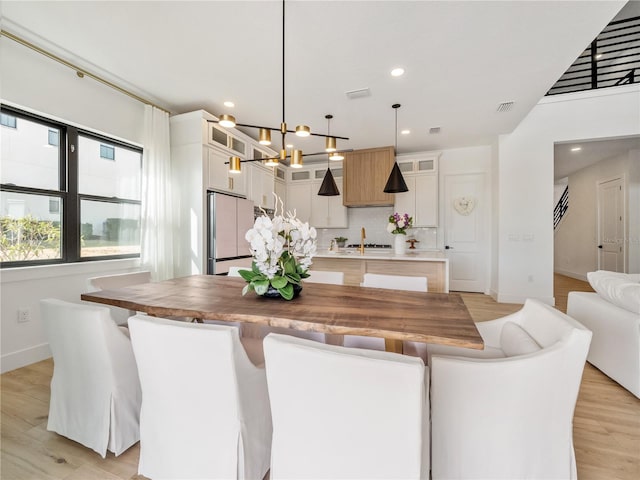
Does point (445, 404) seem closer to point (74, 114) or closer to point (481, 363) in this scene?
point (481, 363)

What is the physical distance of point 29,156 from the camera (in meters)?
2.38

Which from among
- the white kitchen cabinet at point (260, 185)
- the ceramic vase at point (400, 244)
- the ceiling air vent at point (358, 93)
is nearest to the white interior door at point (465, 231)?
the ceramic vase at point (400, 244)

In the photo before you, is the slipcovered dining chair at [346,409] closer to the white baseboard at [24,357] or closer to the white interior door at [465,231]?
the white baseboard at [24,357]

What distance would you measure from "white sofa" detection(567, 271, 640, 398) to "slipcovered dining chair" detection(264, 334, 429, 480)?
2.08m

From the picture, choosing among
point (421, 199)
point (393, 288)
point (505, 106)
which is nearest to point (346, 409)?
point (393, 288)

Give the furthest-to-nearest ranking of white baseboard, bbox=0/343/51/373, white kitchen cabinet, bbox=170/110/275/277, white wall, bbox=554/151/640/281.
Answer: white wall, bbox=554/151/640/281 < white kitchen cabinet, bbox=170/110/275/277 < white baseboard, bbox=0/343/51/373

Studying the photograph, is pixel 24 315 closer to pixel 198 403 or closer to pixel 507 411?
pixel 198 403

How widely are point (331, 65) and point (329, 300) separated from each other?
234 centimetres

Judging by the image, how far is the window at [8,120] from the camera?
2.22 meters

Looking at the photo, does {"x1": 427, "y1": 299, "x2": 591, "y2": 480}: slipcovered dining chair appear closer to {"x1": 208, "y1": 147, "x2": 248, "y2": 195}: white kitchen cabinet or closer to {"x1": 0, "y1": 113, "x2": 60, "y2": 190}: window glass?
{"x1": 208, "y1": 147, "x2": 248, "y2": 195}: white kitchen cabinet

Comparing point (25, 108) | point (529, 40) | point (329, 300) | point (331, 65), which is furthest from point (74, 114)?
point (529, 40)

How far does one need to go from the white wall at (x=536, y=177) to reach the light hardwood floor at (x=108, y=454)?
258 cm

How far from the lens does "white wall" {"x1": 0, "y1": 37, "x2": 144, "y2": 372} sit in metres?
2.20

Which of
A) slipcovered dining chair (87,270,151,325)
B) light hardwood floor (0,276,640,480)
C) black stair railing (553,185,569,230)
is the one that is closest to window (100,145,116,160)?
slipcovered dining chair (87,270,151,325)
